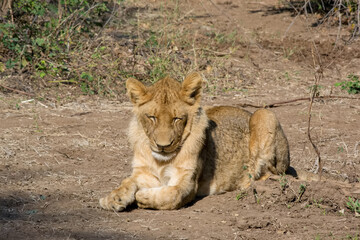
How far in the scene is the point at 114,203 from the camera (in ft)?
15.9

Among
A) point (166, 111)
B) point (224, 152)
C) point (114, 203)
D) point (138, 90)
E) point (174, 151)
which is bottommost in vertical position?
point (114, 203)

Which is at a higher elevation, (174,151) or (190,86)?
(190,86)

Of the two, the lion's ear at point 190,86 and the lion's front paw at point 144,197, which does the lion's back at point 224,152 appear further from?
the lion's front paw at point 144,197

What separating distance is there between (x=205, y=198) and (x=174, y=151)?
716 mm

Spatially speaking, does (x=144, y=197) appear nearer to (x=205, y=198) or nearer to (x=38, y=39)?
(x=205, y=198)

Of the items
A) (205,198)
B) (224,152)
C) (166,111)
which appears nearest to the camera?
(166,111)

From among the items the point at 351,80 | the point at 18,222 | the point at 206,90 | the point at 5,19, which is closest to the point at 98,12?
the point at 5,19

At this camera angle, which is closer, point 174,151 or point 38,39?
point 174,151

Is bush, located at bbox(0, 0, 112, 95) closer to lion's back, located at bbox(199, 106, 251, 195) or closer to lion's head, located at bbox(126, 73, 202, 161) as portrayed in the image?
lion's back, located at bbox(199, 106, 251, 195)

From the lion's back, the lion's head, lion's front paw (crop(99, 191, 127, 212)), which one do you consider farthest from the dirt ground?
the lion's head

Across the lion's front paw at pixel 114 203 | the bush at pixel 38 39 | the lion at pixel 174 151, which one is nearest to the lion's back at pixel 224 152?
the lion at pixel 174 151

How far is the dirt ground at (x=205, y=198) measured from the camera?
14.7 ft

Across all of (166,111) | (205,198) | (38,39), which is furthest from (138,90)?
(38,39)

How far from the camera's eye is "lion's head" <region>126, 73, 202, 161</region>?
4.83 m
